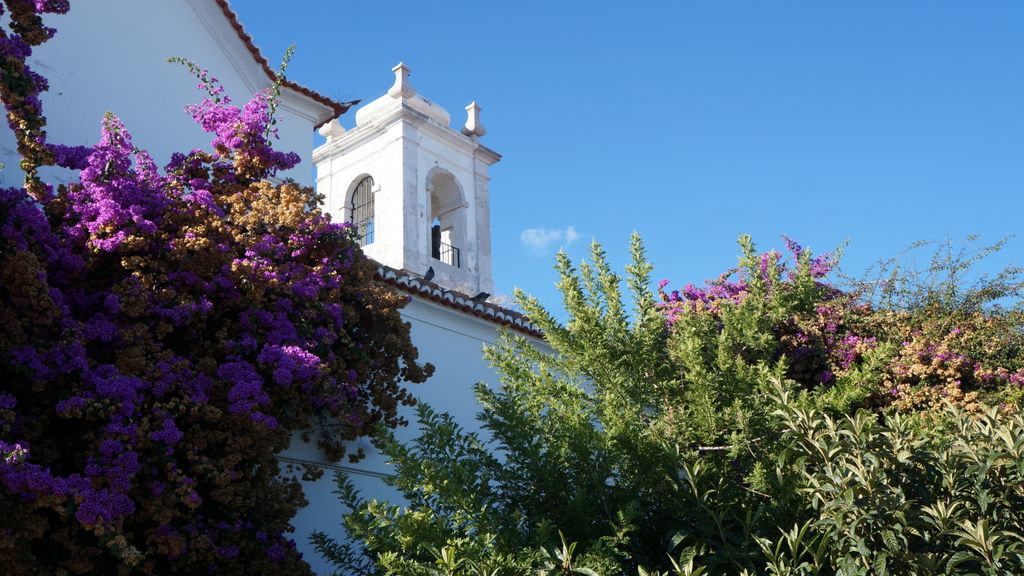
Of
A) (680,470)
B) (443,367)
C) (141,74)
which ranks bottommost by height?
(680,470)

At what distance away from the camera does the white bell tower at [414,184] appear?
21.0 meters

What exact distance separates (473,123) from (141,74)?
12728 millimetres

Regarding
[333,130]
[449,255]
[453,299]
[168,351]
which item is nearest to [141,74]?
[453,299]

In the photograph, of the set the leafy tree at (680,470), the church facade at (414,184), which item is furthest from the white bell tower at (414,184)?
the leafy tree at (680,470)

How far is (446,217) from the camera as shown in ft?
74.2

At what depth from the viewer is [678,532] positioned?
17.7 feet

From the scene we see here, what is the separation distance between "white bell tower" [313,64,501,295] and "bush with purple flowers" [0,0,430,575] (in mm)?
10983

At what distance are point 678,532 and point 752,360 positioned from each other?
4.34m

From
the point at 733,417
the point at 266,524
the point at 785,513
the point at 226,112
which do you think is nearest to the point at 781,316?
the point at 733,417

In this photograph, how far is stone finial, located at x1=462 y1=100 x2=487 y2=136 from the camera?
2312 cm

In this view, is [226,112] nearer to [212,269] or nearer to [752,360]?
[212,269]

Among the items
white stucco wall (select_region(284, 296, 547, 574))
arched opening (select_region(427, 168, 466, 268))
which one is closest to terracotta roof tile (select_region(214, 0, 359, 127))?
white stucco wall (select_region(284, 296, 547, 574))

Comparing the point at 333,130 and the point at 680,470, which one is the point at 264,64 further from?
the point at 333,130

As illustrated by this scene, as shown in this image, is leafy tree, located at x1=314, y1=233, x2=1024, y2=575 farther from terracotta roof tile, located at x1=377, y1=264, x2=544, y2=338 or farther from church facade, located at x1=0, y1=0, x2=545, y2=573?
terracotta roof tile, located at x1=377, y1=264, x2=544, y2=338
